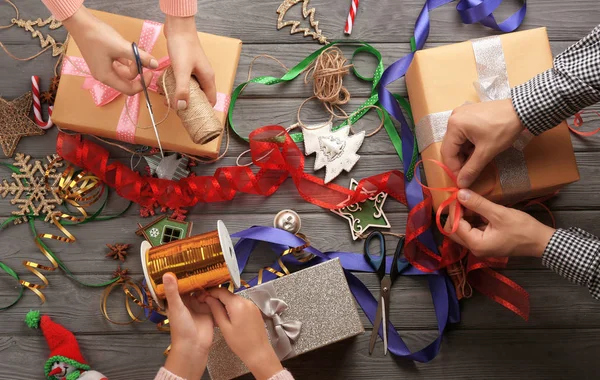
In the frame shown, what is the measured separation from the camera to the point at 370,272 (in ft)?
4.99

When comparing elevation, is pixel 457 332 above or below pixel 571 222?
below

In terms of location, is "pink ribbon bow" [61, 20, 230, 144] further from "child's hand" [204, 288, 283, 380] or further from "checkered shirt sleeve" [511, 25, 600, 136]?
"checkered shirt sleeve" [511, 25, 600, 136]

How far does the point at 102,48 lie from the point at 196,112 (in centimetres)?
28

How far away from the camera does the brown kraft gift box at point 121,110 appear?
1432 mm

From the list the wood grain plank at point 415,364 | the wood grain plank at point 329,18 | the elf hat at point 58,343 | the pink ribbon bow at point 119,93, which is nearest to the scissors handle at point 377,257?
the wood grain plank at point 415,364

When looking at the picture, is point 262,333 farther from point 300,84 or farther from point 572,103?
point 572,103

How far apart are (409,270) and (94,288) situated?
101 centimetres

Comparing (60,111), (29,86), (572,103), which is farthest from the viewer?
(29,86)

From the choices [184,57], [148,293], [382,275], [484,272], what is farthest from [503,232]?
[148,293]

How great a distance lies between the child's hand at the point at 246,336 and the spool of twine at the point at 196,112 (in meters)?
0.45

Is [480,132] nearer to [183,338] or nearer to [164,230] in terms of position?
[183,338]

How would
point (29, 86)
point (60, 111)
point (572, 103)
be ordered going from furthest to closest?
point (29, 86) < point (60, 111) < point (572, 103)

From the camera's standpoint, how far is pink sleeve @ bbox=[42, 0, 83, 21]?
116 centimetres

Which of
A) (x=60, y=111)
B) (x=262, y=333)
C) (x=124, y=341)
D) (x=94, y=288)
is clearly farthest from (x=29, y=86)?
(x=262, y=333)
